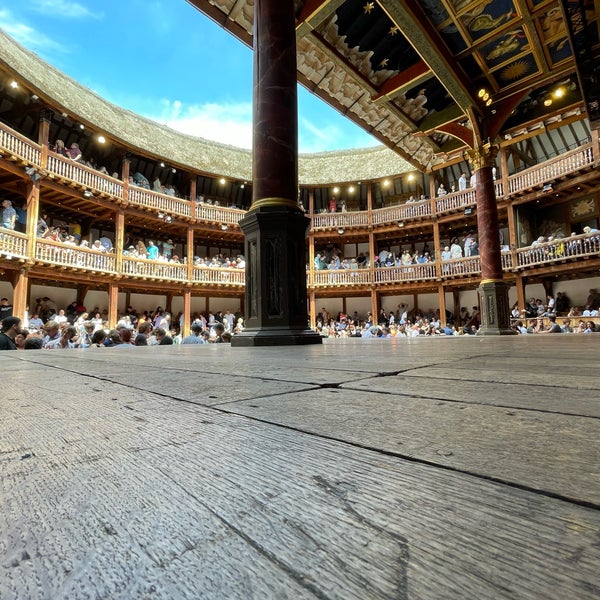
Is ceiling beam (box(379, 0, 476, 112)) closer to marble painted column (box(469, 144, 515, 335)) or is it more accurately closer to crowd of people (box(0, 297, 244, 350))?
marble painted column (box(469, 144, 515, 335))

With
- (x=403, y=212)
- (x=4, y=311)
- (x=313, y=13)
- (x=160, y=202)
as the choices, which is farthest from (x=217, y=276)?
(x=313, y=13)

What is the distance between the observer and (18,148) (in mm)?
9922

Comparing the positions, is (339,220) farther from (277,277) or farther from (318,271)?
(277,277)

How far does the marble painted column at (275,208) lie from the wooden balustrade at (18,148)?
9.10m

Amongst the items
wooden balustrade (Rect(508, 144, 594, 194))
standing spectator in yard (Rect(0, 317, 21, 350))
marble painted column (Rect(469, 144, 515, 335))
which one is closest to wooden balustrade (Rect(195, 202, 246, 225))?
marble painted column (Rect(469, 144, 515, 335))

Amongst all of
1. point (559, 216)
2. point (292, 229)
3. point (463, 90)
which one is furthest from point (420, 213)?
point (292, 229)

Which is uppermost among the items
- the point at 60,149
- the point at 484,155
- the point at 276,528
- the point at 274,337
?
the point at 60,149

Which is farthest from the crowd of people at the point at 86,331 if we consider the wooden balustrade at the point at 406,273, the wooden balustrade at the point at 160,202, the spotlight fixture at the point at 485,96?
the wooden balustrade at the point at 406,273

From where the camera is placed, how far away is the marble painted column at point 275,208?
10.6 feet

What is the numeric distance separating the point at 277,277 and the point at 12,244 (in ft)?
31.6

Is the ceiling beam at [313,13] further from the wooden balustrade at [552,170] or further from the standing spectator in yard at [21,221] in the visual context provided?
the wooden balustrade at [552,170]

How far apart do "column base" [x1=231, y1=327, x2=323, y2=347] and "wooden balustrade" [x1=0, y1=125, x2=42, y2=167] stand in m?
9.92

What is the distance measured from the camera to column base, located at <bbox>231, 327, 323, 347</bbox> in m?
3.10

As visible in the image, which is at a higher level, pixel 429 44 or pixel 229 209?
pixel 229 209
